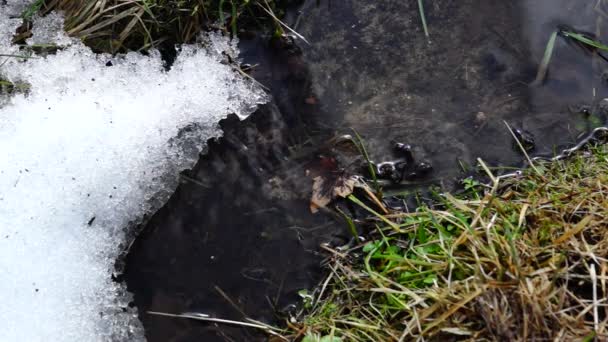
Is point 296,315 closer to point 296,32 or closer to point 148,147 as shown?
point 148,147

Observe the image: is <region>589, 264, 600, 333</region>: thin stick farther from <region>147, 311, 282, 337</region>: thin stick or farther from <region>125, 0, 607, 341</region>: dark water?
<region>147, 311, 282, 337</region>: thin stick

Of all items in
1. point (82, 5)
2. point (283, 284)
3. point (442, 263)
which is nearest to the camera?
point (442, 263)

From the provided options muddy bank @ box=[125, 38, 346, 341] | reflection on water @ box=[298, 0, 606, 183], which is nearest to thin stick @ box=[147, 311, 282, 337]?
muddy bank @ box=[125, 38, 346, 341]

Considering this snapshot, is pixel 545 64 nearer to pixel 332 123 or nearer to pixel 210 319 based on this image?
pixel 332 123

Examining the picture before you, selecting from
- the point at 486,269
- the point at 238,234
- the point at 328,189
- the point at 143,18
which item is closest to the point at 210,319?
the point at 238,234

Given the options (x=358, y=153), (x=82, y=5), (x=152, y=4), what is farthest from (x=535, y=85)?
(x=82, y=5)

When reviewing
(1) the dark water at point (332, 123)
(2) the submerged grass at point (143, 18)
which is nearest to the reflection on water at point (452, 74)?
(1) the dark water at point (332, 123)

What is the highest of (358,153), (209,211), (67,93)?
(67,93)
